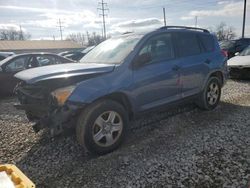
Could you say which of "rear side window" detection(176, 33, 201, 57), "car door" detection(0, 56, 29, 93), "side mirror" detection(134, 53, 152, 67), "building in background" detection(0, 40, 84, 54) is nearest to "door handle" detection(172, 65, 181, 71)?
"rear side window" detection(176, 33, 201, 57)

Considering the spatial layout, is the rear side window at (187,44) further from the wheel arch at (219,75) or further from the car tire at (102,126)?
the car tire at (102,126)

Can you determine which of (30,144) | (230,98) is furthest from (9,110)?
(230,98)

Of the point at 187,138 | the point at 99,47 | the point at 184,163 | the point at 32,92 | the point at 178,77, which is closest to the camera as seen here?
the point at 184,163

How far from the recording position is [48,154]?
13.8 ft

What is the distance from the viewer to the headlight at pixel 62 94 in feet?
12.1

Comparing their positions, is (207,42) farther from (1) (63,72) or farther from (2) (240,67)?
(2) (240,67)

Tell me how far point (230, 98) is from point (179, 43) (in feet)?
9.48

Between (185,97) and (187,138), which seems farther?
(185,97)

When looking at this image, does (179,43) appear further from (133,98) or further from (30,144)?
(30,144)

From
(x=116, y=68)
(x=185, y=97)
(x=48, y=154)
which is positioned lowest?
(x=48, y=154)

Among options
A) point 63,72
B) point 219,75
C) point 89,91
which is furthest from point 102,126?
point 219,75

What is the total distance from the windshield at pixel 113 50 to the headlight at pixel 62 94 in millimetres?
1009

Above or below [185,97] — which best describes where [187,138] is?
below

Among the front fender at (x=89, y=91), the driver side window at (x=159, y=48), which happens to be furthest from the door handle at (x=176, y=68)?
the front fender at (x=89, y=91)
